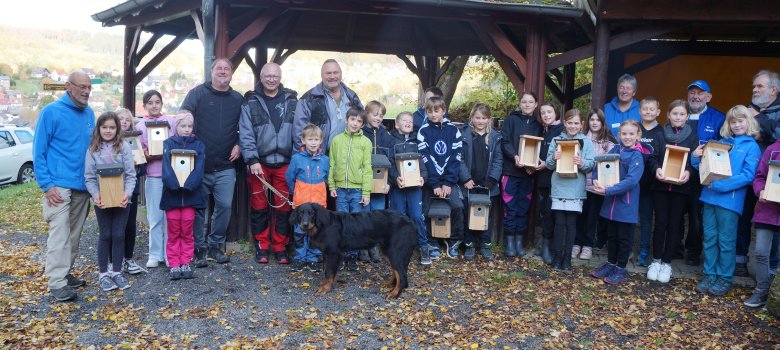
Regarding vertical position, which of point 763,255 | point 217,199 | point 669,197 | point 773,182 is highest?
point 773,182

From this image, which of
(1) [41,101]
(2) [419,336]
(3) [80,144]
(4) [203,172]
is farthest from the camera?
(1) [41,101]

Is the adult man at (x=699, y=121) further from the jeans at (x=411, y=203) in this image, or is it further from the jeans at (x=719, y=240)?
the jeans at (x=411, y=203)

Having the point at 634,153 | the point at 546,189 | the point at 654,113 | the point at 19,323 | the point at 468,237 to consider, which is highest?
the point at 654,113

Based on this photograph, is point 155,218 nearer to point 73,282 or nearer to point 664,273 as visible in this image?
point 73,282

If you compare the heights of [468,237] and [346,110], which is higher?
[346,110]

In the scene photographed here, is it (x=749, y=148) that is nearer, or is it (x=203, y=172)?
(x=749, y=148)

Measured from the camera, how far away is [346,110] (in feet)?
21.2

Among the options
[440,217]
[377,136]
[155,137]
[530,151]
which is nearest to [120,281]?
[155,137]

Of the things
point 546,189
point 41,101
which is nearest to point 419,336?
point 546,189

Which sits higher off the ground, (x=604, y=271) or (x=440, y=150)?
(x=440, y=150)

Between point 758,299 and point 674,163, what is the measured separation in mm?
1508

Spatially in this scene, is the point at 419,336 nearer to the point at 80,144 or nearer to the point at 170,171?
the point at 170,171

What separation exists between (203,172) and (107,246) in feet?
3.79

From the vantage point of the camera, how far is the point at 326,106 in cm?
640
